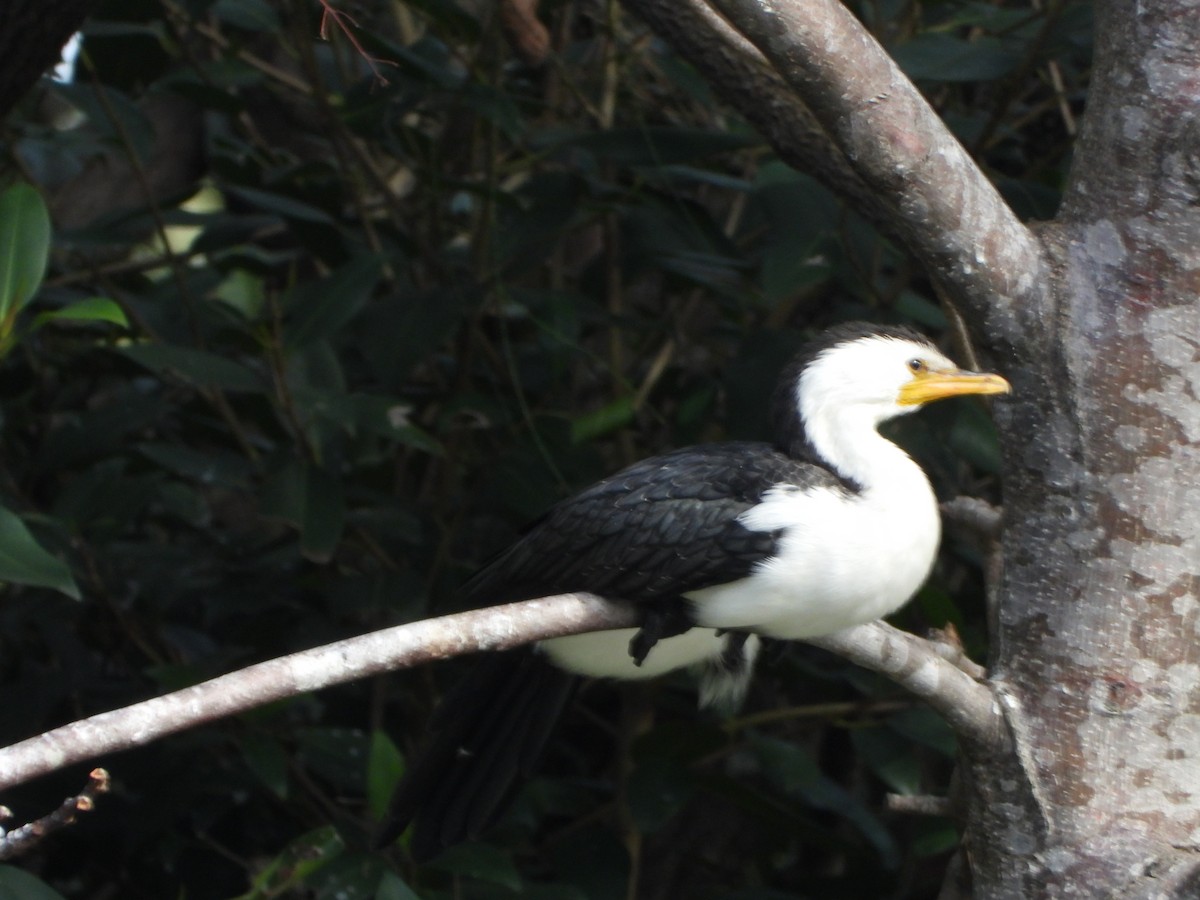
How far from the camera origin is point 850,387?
1908 millimetres

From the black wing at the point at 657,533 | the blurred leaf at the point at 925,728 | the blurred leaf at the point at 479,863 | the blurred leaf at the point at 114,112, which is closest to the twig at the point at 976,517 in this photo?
the black wing at the point at 657,533

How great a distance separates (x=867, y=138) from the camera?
5.03 feet

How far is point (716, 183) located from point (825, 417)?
93cm

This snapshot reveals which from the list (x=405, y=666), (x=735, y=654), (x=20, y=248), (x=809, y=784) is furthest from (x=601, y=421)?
(x=405, y=666)

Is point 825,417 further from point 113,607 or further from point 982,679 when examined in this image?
point 113,607

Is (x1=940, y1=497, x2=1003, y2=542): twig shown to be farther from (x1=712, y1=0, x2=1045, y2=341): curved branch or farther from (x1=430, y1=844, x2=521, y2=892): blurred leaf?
(x1=430, y1=844, x2=521, y2=892): blurred leaf

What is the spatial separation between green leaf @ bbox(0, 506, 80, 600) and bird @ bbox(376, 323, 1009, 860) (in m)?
0.53

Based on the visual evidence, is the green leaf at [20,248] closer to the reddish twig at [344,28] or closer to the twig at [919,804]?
the reddish twig at [344,28]

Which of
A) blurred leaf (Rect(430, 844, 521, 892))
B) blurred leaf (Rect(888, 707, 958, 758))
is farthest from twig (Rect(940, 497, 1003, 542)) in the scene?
blurred leaf (Rect(430, 844, 521, 892))

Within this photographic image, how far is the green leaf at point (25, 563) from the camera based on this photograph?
168 cm

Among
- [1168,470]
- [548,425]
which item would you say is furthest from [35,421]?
[1168,470]

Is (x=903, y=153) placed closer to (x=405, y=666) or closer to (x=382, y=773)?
(x=405, y=666)

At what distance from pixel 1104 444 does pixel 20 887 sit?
4.32ft

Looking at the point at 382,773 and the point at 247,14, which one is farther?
the point at 247,14
